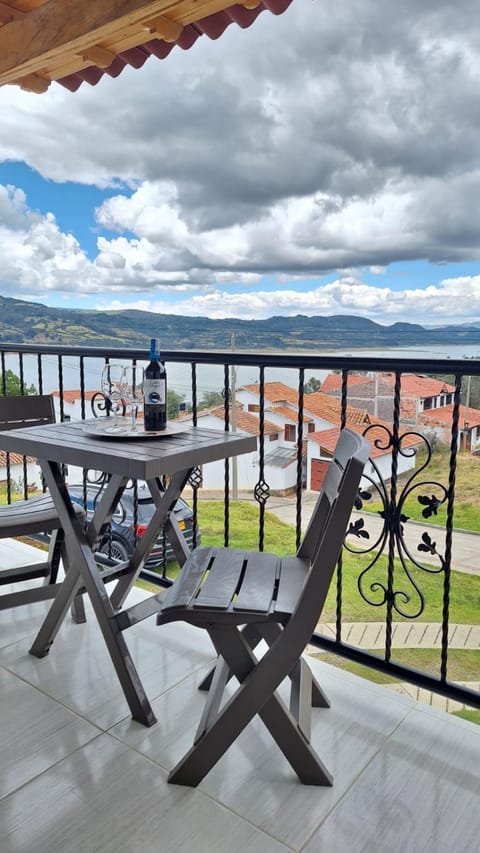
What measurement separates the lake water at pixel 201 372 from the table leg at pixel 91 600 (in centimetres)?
56

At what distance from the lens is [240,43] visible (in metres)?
19.0

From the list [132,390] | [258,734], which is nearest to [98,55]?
[132,390]

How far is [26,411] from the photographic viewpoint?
2.62m

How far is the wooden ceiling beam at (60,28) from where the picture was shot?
2.37m

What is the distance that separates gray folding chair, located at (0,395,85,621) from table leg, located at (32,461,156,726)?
192 millimetres

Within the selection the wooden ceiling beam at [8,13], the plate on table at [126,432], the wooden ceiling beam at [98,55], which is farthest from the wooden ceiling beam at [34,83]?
the plate on table at [126,432]

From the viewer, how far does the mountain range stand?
3266 mm

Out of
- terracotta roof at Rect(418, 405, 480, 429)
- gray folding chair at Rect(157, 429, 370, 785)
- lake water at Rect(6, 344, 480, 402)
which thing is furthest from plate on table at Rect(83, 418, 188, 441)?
terracotta roof at Rect(418, 405, 480, 429)

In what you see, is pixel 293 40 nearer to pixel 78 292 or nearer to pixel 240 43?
pixel 240 43

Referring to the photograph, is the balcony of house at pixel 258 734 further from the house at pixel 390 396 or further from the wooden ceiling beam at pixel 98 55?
the wooden ceiling beam at pixel 98 55

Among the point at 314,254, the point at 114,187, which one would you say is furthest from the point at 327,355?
the point at 114,187

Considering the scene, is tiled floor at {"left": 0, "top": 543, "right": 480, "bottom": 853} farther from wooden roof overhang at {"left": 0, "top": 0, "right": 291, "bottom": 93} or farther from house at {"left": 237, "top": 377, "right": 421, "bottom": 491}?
wooden roof overhang at {"left": 0, "top": 0, "right": 291, "bottom": 93}

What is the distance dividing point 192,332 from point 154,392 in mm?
1706

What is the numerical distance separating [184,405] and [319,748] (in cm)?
155
